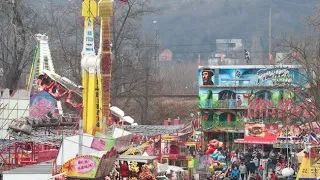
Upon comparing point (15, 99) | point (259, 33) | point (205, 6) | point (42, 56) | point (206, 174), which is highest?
point (205, 6)

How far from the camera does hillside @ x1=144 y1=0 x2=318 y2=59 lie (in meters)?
163

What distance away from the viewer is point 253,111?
3944 cm

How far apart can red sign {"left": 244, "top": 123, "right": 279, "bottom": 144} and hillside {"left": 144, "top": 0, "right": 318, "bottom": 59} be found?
400 ft

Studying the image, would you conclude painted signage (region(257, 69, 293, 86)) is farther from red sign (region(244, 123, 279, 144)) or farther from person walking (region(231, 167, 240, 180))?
person walking (region(231, 167, 240, 180))

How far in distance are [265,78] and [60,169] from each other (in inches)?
1038

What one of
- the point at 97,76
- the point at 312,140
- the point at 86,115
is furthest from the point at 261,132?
the point at 86,115

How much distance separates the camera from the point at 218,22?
16925 centimetres

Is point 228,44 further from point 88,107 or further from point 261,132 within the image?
point 88,107

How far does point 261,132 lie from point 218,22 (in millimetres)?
135126

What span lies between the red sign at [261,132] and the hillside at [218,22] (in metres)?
122

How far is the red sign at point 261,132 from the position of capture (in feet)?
116

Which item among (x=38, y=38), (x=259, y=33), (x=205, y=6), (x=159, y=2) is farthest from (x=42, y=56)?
(x=159, y=2)

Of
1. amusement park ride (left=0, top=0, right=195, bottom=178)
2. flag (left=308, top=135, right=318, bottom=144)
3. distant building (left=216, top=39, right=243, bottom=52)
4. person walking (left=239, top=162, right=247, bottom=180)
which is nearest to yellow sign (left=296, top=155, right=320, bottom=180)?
flag (left=308, top=135, right=318, bottom=144)

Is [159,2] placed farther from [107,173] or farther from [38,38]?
[107,173]
